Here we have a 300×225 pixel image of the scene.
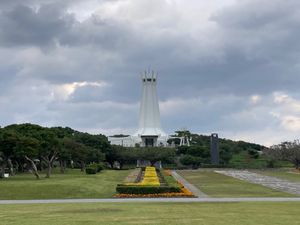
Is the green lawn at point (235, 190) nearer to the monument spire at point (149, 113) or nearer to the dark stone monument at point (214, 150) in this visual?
the dark stone monument at point (214, 150)

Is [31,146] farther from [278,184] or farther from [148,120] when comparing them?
[148,120]

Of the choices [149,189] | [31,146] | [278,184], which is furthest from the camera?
[31,146]

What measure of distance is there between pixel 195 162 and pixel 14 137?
195ft

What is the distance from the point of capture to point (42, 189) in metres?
36.0

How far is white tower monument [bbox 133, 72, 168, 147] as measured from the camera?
137 meters

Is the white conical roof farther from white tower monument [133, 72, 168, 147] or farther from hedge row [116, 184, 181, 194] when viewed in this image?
hedge row [116, 184, 181, 194]

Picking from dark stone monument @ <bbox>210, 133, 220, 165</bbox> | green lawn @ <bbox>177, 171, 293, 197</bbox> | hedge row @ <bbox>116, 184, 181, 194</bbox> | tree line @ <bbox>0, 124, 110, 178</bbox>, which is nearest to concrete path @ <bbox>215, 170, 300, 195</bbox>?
green lawn @ <bbox>177, 171, 293, 197</bbox>

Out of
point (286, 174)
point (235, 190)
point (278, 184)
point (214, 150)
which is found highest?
point (214, 150)

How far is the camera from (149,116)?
452 feet

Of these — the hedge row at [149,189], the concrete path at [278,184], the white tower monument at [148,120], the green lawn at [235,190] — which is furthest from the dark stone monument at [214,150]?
the hedge row at [149,189]

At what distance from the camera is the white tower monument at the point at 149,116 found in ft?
448

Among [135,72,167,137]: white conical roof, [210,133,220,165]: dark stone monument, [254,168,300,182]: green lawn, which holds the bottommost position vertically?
[254,168,300,182]: green lawn

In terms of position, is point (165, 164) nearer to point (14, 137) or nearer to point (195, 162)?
point (195, 162)

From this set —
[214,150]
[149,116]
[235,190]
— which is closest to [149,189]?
[235,190]
